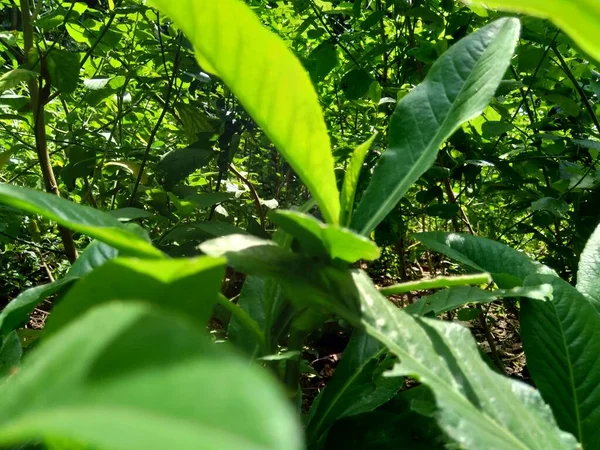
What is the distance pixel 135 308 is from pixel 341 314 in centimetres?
26

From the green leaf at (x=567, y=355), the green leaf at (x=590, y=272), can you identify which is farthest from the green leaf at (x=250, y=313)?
the green leaf at (x=590, y=272)

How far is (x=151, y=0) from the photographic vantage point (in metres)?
0.39

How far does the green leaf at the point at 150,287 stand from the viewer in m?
0.32

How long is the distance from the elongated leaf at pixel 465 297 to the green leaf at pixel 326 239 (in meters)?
0.24

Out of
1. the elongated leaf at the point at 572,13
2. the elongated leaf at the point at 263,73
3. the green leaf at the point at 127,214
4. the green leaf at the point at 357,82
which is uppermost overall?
the elongated leaf at the point at 572,13

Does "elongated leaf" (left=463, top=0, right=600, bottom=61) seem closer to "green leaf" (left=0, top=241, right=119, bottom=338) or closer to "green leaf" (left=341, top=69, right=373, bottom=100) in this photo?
"green leaf" (left=0, top=241, right=119, bottom=338)

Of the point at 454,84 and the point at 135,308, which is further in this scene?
the point at 454,84

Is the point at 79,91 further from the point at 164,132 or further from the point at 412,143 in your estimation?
the point at 412,143

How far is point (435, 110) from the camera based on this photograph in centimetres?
64

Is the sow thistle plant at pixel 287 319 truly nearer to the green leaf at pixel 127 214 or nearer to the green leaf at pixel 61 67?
the green leaf at pixel 127 214

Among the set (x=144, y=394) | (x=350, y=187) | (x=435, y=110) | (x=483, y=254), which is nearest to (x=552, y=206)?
(x=483, y=254)

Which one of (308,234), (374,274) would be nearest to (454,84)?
(308,234)

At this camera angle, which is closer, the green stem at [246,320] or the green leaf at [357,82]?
the green stem at [246,320]

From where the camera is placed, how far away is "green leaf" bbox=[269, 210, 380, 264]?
403 millimetres
